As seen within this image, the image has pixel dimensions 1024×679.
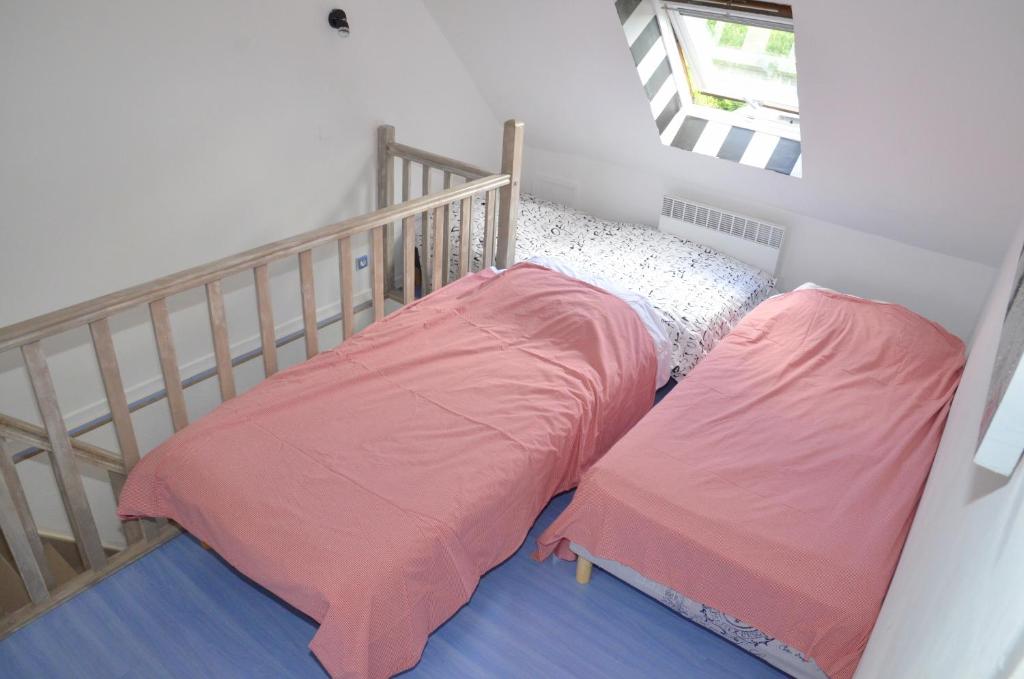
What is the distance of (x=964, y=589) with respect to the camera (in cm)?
71

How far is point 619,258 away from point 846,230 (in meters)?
1.10

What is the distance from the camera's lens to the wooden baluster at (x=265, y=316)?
2301 mm

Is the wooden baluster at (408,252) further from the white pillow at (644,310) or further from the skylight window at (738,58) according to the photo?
the skylight window at (738,58)

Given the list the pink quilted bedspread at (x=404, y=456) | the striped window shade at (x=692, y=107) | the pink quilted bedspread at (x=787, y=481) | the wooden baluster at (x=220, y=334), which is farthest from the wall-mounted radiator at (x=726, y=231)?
the wooden baluster at (x=220, y=334)

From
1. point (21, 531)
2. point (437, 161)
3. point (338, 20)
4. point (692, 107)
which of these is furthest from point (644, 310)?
point (21, 531)

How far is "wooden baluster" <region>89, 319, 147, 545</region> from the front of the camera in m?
1.93

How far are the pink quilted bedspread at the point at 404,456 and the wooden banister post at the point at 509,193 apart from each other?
0.40 m

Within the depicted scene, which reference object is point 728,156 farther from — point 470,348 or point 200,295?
point 200,295

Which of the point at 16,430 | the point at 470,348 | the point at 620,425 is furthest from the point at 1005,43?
the point at 16,430

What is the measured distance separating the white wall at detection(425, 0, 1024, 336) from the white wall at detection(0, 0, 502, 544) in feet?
2.29

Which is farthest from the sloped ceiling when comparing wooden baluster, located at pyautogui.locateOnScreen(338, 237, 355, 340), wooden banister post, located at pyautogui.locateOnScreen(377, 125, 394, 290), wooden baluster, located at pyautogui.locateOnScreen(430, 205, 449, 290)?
wooden baluster, located at pyautogui.locateOnScreen(338, 237, 355, 340)

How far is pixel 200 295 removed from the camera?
3102 mm

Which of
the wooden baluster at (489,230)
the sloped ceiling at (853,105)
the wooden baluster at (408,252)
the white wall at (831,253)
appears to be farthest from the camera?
the white wall at (831,253)

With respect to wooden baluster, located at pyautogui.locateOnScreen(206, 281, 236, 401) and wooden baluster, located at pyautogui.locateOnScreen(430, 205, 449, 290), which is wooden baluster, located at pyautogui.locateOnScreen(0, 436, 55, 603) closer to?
wooden baluster, located at pyautogui.locateOnScreen(206, 281, 236, 401)
